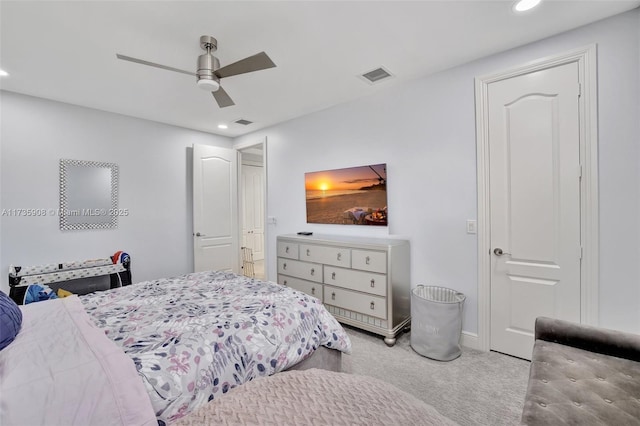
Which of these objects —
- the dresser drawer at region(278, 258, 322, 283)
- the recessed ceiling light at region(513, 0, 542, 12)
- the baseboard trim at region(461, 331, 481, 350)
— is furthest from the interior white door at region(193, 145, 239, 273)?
the recessed ceiling light at region(513, 0, 542, 12)

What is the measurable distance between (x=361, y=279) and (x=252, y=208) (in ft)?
13.6

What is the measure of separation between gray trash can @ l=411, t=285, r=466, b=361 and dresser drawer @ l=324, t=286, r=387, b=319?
0.33 metres

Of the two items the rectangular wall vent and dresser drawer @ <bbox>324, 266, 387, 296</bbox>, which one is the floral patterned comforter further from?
the rectangular wall vent


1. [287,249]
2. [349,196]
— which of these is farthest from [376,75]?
[287,249]

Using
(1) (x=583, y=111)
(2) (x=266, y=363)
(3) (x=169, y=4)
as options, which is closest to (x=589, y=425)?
(2) (x=266, y=363)

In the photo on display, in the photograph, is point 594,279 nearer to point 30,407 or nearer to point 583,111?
point 583,111

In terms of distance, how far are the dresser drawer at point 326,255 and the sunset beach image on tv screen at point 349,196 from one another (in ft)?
1.64

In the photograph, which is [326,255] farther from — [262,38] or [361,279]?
[262,38]

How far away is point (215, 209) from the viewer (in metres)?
4.42

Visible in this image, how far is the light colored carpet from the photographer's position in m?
1.76

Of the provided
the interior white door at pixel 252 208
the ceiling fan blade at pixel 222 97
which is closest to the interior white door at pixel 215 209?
the interior white door at pixel 252 208

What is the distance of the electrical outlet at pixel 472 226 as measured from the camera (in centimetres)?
249

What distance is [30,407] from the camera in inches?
33.9

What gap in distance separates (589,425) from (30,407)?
75.5 inches
